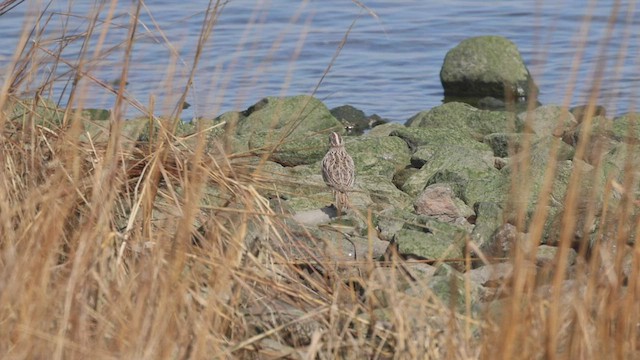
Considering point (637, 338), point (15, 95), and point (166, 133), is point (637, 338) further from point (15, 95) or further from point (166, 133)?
point (15, 95)

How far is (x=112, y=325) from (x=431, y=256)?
79.4 inches

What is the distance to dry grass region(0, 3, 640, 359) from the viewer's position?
2699mm

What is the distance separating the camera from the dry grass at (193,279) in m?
2.70

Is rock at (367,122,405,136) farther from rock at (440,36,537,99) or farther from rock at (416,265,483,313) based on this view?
rock at (416,265,483,313)

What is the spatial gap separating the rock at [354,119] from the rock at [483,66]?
176 cm

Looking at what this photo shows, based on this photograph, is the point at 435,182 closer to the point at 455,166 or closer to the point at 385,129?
the point at 455,166

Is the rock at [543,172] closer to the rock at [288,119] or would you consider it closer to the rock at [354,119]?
the rock at [288,119]

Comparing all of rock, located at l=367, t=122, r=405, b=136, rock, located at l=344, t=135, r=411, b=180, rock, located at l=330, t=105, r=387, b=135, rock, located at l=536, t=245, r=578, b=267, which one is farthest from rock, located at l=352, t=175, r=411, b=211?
rock, located at l=330, t=105, r=387, b=135

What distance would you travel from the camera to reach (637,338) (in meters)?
3.08

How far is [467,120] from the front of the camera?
30.5 feet

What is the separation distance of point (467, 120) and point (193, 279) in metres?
6.37

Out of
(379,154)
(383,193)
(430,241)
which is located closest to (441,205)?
(383,193)

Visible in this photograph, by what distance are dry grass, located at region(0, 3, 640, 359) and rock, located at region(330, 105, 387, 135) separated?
6.66 m

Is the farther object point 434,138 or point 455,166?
point 434,138
